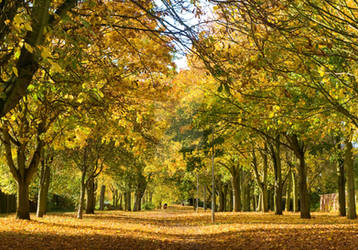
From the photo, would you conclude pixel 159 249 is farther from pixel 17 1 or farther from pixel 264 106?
pixel 17 1

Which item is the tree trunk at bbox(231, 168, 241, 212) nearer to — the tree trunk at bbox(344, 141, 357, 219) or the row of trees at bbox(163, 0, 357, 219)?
the row of trees at bbox(163, 0, 357, 219)

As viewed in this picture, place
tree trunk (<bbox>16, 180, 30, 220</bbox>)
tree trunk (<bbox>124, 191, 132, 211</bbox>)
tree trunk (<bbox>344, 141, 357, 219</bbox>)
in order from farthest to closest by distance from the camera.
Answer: tree trunk (<bbox>124, 191, 132, 211</bbox>) → tree trunk (<bbox>344, 141, 357, 219</bbox>) → tree trunk (<bbox>16, 180, 30, 220</bbox>)

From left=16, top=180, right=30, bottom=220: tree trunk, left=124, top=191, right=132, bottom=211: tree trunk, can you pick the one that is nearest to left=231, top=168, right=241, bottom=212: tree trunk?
left=16, top=180, right=30, bottom=220: tree trunk

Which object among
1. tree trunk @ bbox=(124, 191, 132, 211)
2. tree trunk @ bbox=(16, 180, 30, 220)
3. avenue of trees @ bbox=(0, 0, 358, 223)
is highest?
avenue of trees @ bbox=(0, 0, 358, 223)

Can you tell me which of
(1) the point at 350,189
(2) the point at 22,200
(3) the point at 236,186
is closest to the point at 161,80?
(2) the point at 22,200

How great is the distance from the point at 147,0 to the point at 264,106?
496 centimetres

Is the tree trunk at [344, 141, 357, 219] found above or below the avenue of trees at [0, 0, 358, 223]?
below

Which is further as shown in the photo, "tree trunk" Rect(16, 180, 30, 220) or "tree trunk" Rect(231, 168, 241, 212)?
"tree trunk" Rect(231, 168, 241, 212)

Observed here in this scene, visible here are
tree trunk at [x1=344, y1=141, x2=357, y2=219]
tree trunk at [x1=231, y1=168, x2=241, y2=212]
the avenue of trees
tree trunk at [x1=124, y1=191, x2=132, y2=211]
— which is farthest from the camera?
tree trunk at [x1=124, y1=191, x2=132, y2=211]

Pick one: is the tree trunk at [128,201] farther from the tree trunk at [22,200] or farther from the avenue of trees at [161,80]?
the tree trunk at [22,200]

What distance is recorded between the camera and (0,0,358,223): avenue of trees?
511cm

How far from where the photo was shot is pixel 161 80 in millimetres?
11664

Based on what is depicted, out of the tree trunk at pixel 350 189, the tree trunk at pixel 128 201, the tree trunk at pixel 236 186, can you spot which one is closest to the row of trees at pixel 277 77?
the tree trunk at pixel 350 189

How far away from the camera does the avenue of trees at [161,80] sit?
201 inches
